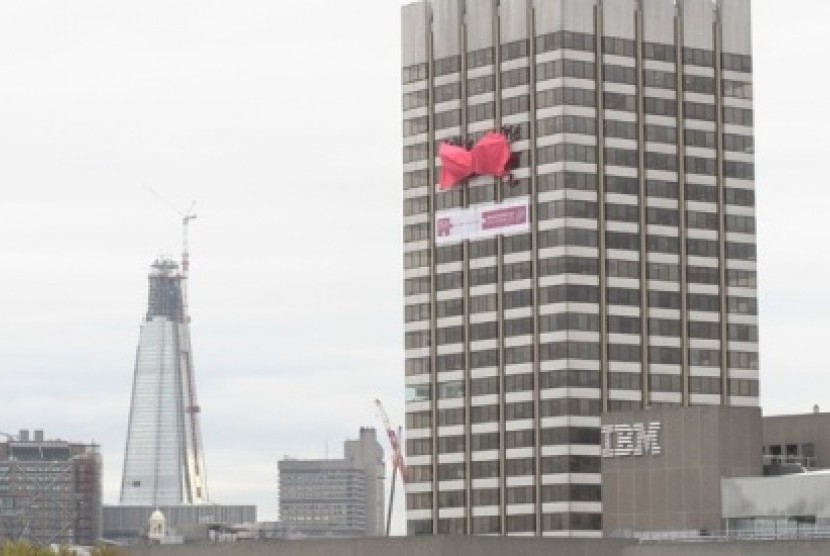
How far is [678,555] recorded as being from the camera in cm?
19125

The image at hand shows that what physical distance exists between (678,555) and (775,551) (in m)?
9.85

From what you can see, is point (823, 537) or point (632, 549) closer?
point (823, 537)

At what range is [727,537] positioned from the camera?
631ft

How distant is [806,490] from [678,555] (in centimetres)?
1218

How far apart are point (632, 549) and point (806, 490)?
14027mm

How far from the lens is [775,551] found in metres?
184

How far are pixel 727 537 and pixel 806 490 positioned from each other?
8138 millimetres

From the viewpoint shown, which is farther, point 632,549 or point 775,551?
point 632,549

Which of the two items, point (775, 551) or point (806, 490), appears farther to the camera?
point (806, 490)

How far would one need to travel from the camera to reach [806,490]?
19612cm

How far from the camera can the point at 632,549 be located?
197875 mm

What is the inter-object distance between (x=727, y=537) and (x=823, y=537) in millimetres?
10340

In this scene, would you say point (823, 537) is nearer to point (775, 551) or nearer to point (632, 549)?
point (775, 551)

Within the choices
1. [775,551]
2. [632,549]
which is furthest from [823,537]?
[632,549]
